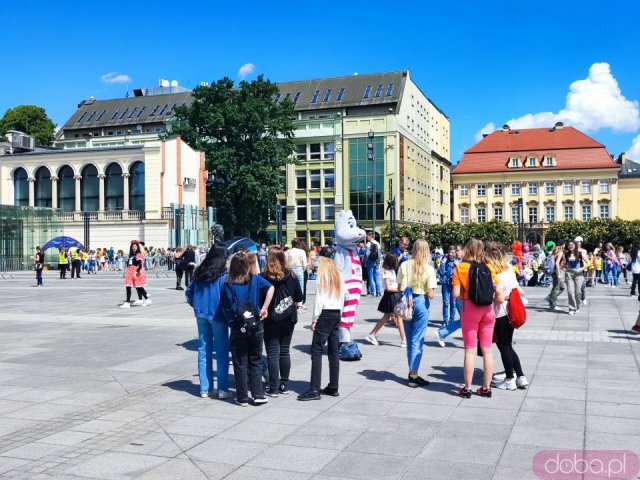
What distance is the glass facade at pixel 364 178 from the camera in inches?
2876

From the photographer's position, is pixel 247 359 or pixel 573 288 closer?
pixel 247 359

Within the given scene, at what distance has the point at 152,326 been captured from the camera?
14289 mm

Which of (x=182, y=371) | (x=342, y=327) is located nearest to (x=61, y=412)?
(x=182, y=371)

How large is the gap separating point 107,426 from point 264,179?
48.2 metres

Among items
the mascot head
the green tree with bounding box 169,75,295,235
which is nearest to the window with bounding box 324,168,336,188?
the green tree with bounding box 169,75,295,235

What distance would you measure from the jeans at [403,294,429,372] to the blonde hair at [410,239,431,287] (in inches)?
14.0

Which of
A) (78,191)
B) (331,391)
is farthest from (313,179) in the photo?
(331,391)

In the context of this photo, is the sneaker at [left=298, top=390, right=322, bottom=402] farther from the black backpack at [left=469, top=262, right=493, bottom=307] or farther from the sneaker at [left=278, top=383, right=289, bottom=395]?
the black backpack at [left=469, top=262, right=493, bottom=307]

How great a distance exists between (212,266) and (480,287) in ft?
9.81

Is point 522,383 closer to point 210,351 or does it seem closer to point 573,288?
point 210,351

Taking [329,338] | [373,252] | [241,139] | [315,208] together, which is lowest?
[329,338]

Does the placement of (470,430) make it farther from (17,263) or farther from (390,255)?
(17,263)

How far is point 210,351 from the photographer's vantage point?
7.96m

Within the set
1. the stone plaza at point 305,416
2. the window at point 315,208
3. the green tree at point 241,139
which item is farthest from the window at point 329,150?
the stone plaza at point 305,416
